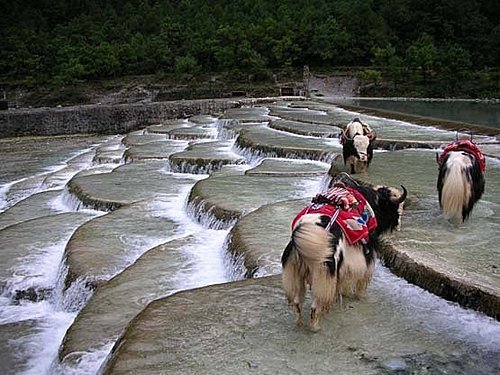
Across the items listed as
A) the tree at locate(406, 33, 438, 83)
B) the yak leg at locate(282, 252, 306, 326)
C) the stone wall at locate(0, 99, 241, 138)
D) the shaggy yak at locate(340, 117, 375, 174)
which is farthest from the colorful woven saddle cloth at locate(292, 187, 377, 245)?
the tree at locate(406, 33, 438, 83)

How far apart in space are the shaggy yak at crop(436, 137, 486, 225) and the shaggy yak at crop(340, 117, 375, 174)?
252 centimetres

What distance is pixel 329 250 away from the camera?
3811 mm

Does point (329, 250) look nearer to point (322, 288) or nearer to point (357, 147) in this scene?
point (322, 288)

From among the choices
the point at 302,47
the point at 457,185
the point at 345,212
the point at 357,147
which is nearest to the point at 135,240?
the point at 357,147

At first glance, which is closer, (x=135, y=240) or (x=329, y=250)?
(x=329, y=250)

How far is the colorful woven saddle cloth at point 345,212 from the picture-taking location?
4012 mm

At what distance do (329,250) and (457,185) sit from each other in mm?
2446

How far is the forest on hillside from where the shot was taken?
41312 millimetres

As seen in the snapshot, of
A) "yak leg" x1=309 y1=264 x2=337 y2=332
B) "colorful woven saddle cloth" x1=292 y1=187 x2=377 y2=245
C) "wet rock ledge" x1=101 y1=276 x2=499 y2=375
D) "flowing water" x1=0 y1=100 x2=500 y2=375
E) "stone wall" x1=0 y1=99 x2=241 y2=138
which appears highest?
"colorful woven saddle cloth" x1=292 y1=187 x2=377 y2=245

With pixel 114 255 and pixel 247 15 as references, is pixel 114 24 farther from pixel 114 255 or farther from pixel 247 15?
pixel 114 255

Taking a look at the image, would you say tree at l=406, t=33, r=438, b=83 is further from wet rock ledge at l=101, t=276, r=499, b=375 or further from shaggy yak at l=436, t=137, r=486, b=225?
wet rock ledge at l=101, t=276, r=499, b=375

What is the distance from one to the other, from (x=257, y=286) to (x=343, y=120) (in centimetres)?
1360

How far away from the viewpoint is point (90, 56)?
4809cm

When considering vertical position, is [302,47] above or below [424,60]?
above
